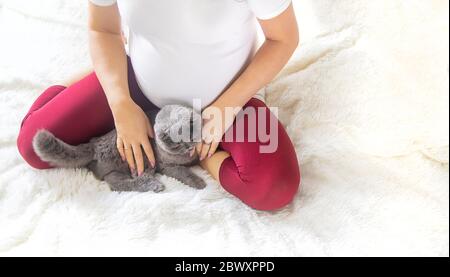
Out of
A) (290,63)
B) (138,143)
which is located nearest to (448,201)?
(290,63)

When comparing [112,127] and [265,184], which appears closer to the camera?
[265,184]

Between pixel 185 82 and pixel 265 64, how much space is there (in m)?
0.14

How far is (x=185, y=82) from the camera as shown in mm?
814

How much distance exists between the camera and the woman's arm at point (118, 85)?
0.82m

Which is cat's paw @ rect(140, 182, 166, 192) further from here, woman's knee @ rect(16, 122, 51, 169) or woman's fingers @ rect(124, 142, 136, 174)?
woman's knee @ rect(16, 122, 51, 169)

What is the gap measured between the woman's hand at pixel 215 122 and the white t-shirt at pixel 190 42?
0.03 metres

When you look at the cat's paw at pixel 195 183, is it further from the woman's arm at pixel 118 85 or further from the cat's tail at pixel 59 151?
the cat's tail at pixel 59 151

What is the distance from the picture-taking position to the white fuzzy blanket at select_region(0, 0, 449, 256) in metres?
0.74

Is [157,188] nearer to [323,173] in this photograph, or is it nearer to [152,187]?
[152,187]

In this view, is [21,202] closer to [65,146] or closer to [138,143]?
[65,146]

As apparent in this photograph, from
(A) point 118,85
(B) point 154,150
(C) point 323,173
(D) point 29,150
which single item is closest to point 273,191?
(C) point 323,173

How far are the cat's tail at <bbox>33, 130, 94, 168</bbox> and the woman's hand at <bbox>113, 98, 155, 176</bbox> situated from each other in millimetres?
64

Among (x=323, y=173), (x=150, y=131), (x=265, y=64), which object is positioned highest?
(x=265, y=64)

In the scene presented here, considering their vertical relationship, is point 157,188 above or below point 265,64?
below
